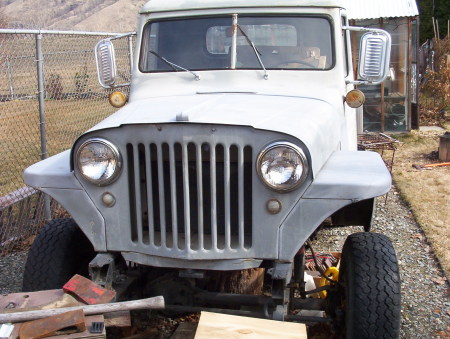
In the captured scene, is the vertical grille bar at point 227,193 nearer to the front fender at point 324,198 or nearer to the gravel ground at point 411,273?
the front fender at point 324,198

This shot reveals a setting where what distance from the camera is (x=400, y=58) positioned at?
35.3 ft

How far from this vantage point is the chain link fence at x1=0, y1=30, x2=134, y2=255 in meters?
5.62

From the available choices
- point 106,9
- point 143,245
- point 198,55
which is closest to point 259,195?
point 143,245

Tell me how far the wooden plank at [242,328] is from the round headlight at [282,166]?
640 mm

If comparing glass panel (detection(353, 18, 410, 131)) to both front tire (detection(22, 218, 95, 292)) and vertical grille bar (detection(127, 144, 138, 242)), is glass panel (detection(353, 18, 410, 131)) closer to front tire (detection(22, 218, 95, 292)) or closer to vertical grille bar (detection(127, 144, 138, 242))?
front tire (detection(22, 218, 95, 292))

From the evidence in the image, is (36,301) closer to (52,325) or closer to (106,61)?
(52,325)

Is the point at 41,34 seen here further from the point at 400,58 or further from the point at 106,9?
the point at 106,9

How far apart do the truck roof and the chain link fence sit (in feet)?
4.58

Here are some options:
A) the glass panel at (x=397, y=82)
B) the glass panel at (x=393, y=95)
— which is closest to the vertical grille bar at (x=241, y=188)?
the glass panel at (x=393, y=95)

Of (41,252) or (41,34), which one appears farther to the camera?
(41,34)

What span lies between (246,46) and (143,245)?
1.73 meters

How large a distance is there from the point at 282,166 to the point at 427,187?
5.18 metres

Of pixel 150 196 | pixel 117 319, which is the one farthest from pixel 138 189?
pixel 117 319

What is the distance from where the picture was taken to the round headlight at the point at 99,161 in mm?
2980
